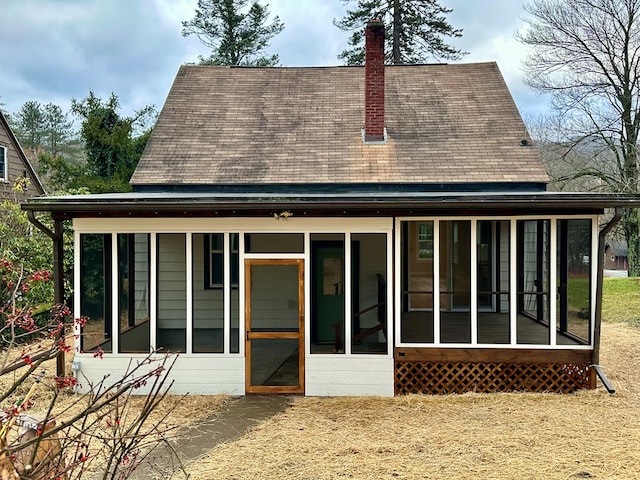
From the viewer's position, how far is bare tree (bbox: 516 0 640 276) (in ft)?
71.4

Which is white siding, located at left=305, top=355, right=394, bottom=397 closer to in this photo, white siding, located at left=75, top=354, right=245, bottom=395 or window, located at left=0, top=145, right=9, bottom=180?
white siding, located at left=75, top=354, right=245, bottom=395

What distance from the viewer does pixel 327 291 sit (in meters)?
9.95

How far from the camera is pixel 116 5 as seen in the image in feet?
69.2

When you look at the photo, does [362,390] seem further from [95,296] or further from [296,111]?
[296,111]

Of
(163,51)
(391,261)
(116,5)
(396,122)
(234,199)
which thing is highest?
(163,51)

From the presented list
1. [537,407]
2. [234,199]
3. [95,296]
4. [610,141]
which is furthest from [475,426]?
[610,141]

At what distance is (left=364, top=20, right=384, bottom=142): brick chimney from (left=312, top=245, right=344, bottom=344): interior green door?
424 cm

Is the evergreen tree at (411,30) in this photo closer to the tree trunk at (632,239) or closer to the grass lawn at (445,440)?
the tree trunk at (632,239)

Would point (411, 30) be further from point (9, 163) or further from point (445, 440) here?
point (445, 440)

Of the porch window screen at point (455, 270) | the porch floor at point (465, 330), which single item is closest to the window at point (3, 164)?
the porch window screen at point (455, 270)

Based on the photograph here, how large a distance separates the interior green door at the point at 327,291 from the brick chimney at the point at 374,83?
13.9 feet

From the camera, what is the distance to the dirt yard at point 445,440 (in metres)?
5.17

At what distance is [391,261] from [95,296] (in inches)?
182

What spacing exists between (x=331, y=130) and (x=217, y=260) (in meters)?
6.20
